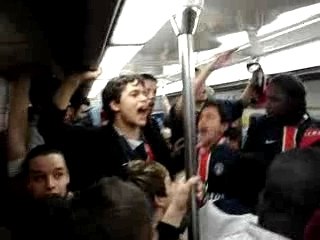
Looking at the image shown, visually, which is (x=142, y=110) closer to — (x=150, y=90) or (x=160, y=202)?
(x=150, y=90)

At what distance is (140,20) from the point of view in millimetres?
2725

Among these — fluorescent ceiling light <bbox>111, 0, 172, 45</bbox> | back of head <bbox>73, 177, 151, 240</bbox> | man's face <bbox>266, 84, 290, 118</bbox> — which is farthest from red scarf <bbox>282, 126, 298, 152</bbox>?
back of head <bbox>73, 177, 151, 240</bbox>

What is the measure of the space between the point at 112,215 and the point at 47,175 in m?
1.03

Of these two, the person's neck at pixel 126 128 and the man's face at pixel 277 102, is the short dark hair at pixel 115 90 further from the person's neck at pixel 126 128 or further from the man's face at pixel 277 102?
the man's face at pixel 277 102

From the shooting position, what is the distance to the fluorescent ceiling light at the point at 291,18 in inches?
124

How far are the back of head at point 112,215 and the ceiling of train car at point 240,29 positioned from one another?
68.5 inches

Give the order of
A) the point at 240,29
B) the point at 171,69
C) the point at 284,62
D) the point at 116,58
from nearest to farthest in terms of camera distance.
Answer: the point at 240,29, the point at 116,58, the point at 284,62, the point at 171,69

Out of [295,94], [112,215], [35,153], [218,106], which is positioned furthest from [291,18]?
[112,215]

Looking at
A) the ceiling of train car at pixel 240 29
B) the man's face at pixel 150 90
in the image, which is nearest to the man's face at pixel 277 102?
the ceiling of train car at pixel 240 29

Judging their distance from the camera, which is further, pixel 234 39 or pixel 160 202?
pixel 234 39

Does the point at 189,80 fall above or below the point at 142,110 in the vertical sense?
above

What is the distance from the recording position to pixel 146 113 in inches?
108

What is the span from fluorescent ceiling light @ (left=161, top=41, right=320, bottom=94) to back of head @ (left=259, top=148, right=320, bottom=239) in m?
2.29

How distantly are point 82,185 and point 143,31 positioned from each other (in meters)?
0.93
